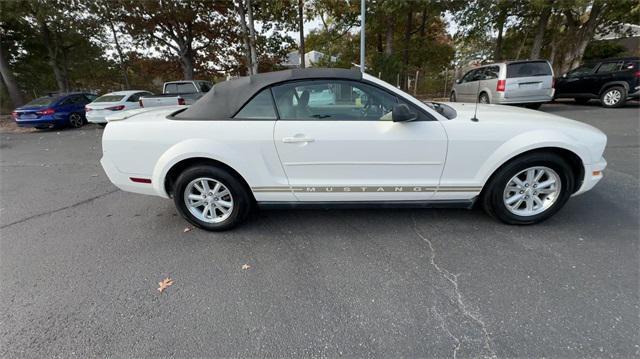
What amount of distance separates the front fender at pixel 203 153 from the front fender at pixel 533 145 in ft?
7.57

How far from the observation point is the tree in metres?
15.9

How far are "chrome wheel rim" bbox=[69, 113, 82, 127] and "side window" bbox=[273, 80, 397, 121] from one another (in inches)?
480

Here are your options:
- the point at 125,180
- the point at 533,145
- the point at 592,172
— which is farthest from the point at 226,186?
the point at 592,172

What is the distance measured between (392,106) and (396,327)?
1.85 m

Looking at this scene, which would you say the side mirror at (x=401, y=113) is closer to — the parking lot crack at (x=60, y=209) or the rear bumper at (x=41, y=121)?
the parking lot crack at (x=60, y=209)

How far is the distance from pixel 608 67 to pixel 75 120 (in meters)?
19.0

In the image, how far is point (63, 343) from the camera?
1818mm

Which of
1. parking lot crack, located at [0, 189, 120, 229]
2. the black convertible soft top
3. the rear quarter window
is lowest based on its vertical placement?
parking lot crack, located at [0, 189, 120, 229]

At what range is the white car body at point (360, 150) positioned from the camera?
2648 mm

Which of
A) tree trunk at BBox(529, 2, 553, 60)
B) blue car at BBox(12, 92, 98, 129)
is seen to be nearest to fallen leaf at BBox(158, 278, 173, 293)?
blue car at BBox(12, 92, 98, 129)

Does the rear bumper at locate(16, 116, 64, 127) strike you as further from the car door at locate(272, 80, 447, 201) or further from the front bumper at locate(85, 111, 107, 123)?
the car door at locate(272, 80, 447, 201)

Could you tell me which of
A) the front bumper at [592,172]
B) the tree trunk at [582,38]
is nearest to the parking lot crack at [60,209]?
the front bumper at [592,172]

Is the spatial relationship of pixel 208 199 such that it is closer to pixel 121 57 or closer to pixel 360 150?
pixel 360 150

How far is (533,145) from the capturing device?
8.68 feet
